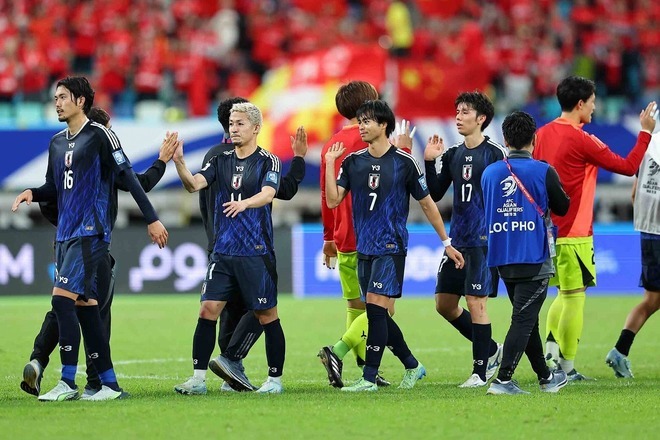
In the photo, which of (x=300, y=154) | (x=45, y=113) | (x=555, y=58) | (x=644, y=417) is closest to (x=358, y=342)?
(x=300, y=154)

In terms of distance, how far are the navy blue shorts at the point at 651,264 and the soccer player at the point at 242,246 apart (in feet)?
11.6

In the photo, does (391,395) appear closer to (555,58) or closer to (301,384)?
(301,384)

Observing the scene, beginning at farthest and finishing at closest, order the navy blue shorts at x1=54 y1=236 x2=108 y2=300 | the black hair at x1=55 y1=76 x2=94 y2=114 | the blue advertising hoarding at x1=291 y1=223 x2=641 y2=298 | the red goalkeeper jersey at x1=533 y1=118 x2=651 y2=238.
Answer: the blue advertising hoarding at x1=291 y1=223 x2=641 y2=298
the red goalkeeper jersey at x1=533 y1=118 x2=651 y2=238
the black hair at x1=55 y1=76 x2=94 y2=114
the navy blue shorts at x1=54 y1=236 x2=108 y2=300

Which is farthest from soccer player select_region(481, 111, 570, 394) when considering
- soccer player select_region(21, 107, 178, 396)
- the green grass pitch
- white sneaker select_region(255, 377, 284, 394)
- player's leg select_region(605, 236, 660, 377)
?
soccer player select_region(21, 107, 178, 396)

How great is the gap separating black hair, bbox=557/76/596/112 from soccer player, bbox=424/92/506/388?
976mm

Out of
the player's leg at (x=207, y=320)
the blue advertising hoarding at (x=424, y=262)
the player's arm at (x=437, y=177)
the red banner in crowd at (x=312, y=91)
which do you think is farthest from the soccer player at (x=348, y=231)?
the red banner in crowd at (x=312, y=91)

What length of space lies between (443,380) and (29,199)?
3660mm

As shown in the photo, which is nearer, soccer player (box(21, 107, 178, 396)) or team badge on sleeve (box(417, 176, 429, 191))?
soccer player (box(21, 107, 178, 396))

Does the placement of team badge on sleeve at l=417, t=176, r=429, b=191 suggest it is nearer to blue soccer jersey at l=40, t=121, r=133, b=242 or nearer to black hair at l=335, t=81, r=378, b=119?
black hair at l=335, t=81, r=378, b=119

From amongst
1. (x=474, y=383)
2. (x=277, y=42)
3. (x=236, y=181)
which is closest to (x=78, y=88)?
(x=236, y=181)

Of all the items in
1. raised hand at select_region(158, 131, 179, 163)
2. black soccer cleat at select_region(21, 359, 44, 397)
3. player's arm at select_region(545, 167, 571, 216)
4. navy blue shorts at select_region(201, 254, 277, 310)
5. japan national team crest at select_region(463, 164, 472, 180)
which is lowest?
black soccer cleat at select_region(21, 359, 44, 397)

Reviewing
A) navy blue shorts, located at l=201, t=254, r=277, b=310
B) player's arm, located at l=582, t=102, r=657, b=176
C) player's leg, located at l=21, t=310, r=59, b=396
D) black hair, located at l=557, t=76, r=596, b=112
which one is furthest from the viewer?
black hair, located at l=557, t=76, r=596, b=112

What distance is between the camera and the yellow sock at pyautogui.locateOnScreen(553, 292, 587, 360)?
402 inches

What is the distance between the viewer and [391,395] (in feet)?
29.6
